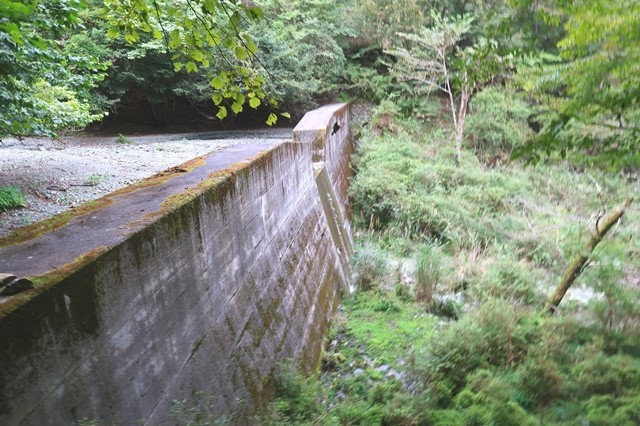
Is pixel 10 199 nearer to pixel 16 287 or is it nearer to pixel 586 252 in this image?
pixel 16 287

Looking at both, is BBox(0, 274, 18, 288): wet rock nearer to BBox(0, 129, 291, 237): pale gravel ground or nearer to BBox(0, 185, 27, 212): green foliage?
BBox(0, 129, 291, 237): pale gravel ground

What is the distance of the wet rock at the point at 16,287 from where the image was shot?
1.69 metres

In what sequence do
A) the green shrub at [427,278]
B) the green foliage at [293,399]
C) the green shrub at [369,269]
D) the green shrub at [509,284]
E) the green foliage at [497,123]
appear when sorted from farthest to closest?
the green foliage at [497,123]
the green shrub at [369,269]
the green shrub at [427,278]
the green shrub at [509,284]
the green foliage at [293,399]

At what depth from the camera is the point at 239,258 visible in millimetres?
3803

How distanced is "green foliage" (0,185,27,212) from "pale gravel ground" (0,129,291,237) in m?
0.08

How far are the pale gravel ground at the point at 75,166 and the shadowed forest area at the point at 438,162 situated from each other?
464mm

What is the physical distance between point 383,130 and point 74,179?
32.1 ft

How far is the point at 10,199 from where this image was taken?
4699 millimetres

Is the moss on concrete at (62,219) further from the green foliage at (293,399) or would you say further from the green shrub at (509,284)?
the green shrub at (509,284)

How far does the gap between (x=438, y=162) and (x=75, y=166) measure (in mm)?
9044

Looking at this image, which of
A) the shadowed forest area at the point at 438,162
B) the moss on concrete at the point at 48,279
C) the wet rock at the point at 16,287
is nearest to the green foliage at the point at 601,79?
the shadowed forest area at the point at 438,162

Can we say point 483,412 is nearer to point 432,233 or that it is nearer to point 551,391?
point 551,391

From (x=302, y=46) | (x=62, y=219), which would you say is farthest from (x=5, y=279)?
(x=302, y=46)

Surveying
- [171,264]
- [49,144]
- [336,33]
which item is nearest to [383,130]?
[336,33]
